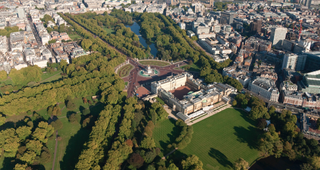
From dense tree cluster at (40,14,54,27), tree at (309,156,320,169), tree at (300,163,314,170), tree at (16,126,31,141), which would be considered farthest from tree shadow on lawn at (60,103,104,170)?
dense tree cluster at (40,14,54,27)

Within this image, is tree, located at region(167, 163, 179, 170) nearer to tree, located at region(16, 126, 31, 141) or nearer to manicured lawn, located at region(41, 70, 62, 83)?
tree, located at region(16, 126, 31, 141)

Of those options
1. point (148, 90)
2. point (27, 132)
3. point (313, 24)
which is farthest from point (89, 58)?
point (313, 24)

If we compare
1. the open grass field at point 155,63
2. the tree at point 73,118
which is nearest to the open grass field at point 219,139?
the tree at point 73,118

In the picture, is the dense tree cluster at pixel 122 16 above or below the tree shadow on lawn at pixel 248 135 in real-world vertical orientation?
above

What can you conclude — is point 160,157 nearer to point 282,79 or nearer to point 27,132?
point 27,132

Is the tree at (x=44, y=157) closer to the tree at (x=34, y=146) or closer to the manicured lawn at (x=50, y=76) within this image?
the tree at (x=34, y=146)

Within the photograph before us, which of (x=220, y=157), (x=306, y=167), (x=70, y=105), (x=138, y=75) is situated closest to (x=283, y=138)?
(x=306, y=167)

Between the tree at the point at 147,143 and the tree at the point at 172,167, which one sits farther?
the tree at the point at 147,143

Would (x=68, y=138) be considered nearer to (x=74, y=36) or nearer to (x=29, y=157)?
(x=29, y=157)
